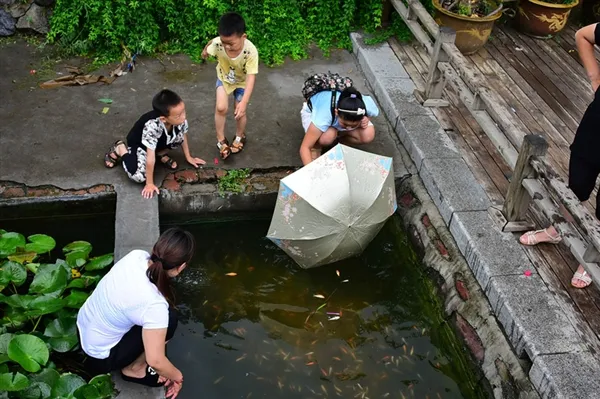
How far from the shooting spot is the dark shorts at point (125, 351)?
13.3ft

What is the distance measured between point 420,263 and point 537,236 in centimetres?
100

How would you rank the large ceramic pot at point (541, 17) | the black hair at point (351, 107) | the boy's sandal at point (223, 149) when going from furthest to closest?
the large ceramic pot at point (541, 17) → the boy's sandal at point (223, 149) → the black hair at point (351, 107)

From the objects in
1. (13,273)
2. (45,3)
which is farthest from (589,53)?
(45,3)

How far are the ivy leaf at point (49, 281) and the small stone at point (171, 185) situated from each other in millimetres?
1237

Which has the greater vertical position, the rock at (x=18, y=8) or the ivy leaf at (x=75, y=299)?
the rock at (x=18, y=8)

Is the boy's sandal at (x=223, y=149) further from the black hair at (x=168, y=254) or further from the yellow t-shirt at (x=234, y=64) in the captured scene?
the black hair at (x=168, y=254)

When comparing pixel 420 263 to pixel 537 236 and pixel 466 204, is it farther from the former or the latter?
pixel 537 236

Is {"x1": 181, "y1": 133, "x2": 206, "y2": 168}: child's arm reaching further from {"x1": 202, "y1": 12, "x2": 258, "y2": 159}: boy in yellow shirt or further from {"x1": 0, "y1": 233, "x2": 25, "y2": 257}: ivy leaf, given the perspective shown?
{"x1": 0, "y1": 233, "x2": 25, "y2": 257}: ivy leaf

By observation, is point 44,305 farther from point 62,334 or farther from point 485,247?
point 485,247

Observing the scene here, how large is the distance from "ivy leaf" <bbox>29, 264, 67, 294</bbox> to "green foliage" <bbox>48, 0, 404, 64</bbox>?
10.1 ft

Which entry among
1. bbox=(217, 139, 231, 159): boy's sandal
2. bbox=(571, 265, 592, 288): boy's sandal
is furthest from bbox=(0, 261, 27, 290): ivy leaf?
bbox=(571, 265, 592, 288): boy's sandal

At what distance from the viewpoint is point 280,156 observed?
6090mm

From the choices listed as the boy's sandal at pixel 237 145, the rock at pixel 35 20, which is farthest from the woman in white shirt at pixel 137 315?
the rock at pixel 35 20

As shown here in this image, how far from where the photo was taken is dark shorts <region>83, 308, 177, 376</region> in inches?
160
